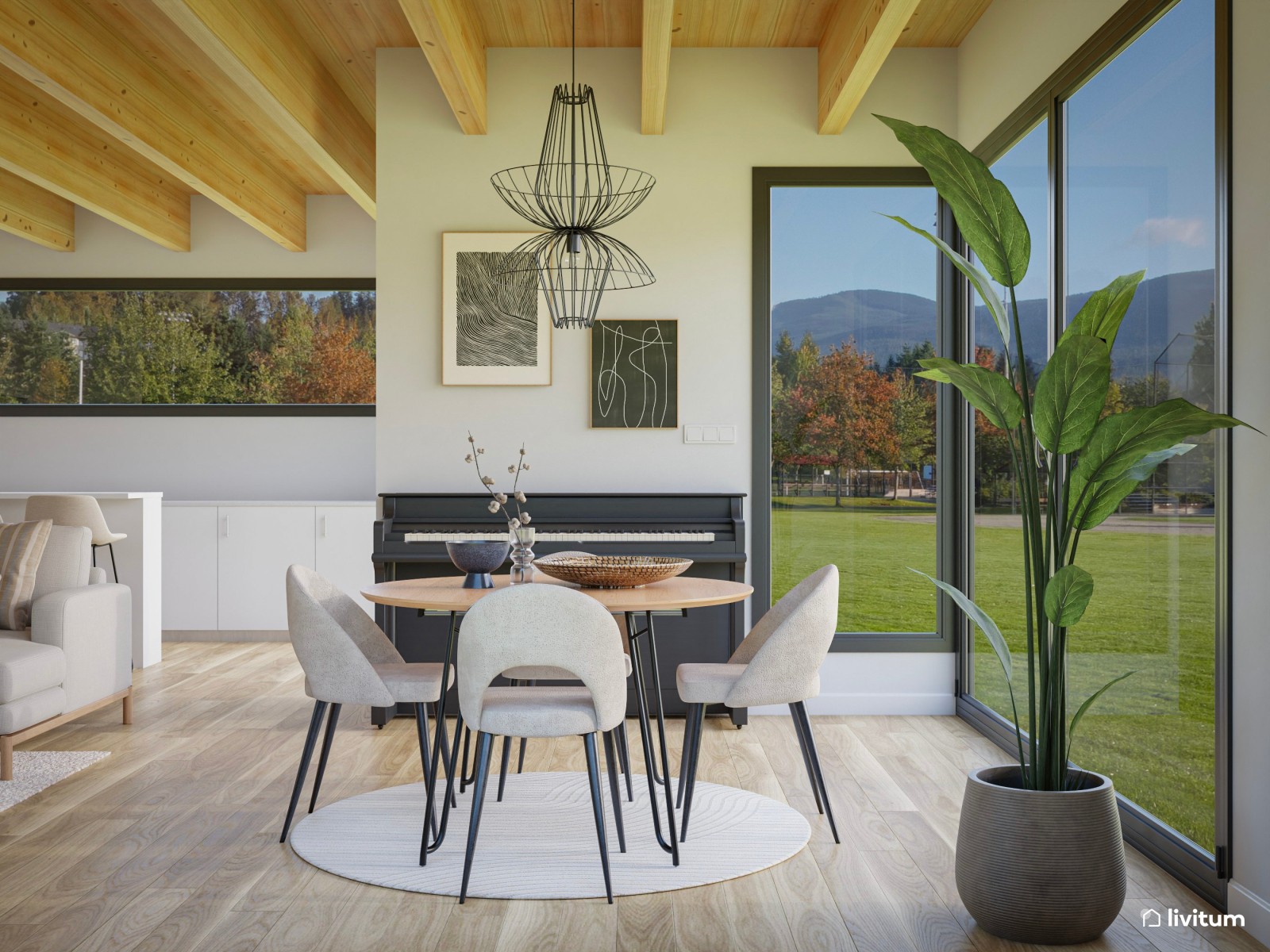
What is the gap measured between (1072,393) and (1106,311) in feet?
0.75

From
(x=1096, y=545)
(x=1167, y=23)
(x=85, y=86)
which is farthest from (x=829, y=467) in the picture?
(x=85, y=86)

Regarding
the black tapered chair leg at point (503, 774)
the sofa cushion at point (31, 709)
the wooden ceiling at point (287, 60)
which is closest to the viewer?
the black tapered chair leg at point (503, 774)

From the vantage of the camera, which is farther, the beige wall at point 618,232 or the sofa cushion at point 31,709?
the beige wall at point 618,232

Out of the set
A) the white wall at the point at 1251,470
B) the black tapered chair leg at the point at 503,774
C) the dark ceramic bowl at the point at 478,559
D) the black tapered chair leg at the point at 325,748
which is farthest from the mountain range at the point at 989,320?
the black tapered chair leg at the point at 325,748

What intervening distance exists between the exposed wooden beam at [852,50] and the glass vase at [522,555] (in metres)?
2.20

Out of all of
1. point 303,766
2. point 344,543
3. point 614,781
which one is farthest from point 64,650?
point 344,543

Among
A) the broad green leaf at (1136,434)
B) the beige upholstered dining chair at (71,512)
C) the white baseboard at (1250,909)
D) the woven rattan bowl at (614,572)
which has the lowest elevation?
the white baseboard at (1250,909)

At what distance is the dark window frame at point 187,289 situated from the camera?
24.0 ft

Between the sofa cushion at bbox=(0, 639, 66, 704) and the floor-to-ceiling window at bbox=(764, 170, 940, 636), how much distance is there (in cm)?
297

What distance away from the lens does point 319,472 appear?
24.2 ft

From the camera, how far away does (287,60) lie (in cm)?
448

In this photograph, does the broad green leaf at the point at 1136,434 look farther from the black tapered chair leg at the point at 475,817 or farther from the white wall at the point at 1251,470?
the black tapered chair leg at the point at 475,817

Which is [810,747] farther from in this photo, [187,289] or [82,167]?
[187,289]

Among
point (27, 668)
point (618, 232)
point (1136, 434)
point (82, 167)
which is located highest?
point (82, 167)
